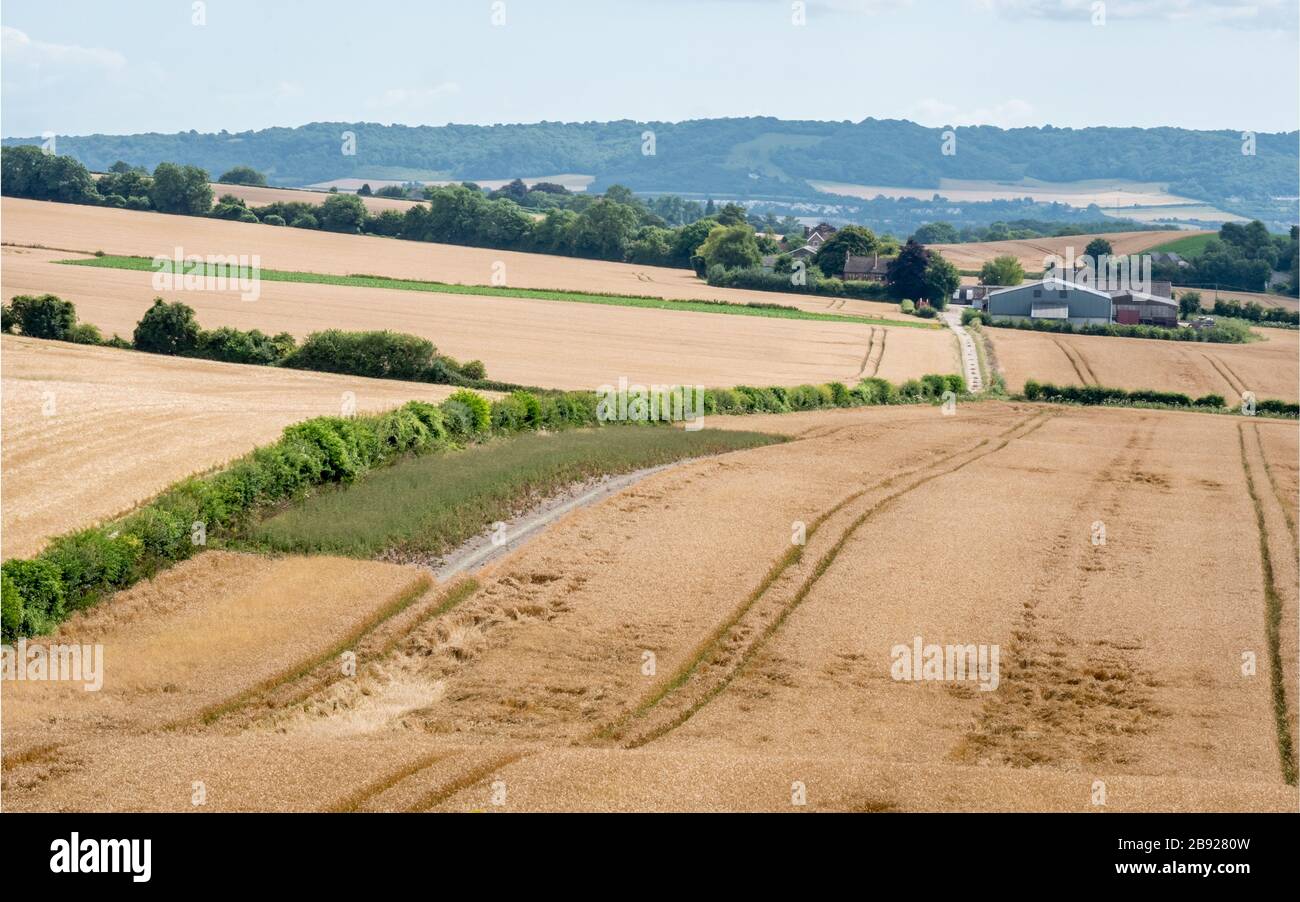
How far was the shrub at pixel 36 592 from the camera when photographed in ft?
66.1

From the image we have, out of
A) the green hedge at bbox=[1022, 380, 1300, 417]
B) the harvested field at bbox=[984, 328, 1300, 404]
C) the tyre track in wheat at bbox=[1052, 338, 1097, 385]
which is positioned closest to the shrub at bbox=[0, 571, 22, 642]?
the green hedge at bbox=[1022, 380, 1300, 417]

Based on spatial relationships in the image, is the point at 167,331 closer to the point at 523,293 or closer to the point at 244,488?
the point at 244,488

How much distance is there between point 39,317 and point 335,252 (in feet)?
180

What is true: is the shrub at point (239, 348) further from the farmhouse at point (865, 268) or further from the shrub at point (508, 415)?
the farmhouse at point (865, 268)

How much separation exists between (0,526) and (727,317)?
227 feet

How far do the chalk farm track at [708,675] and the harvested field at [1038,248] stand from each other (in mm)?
137101

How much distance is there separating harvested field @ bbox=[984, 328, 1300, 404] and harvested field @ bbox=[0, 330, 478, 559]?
1554 inches

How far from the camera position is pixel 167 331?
58969 mm

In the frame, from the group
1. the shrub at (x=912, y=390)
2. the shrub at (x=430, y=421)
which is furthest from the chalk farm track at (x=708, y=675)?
the shrub at (x=912, y=390)

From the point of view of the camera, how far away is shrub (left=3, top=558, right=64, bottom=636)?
20.2m

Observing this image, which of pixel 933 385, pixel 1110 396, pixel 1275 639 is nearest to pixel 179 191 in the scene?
pixel 933 385

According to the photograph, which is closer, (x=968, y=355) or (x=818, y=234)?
(x=968, y=355)

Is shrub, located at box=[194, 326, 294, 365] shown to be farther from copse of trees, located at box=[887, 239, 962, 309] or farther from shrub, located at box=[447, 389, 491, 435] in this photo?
copse of trees, located at box=[887, 239, 962, 309]

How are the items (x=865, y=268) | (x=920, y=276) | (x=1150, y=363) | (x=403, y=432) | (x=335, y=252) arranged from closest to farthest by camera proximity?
(x=403, y=432) < (x=1150, y=363) < (x=335, y=252) < (x=920, y=276) < (x=865, y=268)
